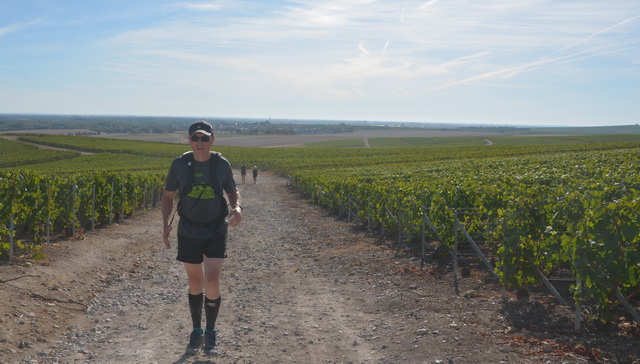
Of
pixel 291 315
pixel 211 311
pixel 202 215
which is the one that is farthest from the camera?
pixel 291 315

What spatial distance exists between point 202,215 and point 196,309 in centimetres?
107

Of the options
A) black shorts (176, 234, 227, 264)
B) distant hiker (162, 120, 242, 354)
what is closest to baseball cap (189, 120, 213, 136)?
distant hiker (162, 120, 242, 354)

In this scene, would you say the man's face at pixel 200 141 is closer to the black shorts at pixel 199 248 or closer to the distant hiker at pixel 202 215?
the distant hiker at pixel 202 215

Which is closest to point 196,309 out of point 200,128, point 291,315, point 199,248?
point 199,248

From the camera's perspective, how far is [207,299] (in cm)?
576

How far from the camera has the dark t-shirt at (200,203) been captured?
219 inches

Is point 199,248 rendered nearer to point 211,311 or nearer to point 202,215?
point 202,215

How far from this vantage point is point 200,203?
557 centimetres

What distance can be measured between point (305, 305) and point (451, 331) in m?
2.48

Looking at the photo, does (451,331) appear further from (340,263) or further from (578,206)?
(340,263)

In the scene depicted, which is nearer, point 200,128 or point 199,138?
point 199,138

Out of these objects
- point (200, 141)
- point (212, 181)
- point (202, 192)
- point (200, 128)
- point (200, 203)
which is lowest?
point (200, 203)

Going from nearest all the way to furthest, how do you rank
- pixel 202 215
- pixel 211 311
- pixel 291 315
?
pixel 202 215 → pixel 211 311 → pixel 291 315

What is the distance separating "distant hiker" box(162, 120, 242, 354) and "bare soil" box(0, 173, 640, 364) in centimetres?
49
